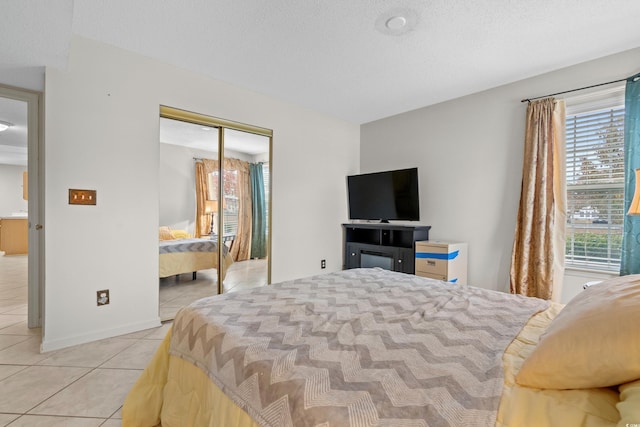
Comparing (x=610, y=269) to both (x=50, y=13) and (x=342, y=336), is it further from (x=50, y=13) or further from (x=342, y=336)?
(x=50, y=13)

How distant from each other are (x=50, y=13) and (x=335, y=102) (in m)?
2.64

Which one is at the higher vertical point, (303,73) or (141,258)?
(303,73)

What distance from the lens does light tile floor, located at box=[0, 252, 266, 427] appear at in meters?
1.46

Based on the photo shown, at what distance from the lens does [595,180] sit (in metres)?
2.58

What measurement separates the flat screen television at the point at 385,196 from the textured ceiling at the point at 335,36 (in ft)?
3.63

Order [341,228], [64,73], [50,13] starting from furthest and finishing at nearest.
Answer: [341,228]
[64,73]
[50,13]

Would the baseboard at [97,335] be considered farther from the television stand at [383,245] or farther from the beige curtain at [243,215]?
the television stand at [383,245]

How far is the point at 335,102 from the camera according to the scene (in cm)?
359

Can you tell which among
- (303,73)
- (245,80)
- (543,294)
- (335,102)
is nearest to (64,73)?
(245,80)

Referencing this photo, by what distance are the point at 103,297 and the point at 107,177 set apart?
1002mm

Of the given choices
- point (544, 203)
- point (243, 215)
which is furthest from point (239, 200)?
point (544, 203)

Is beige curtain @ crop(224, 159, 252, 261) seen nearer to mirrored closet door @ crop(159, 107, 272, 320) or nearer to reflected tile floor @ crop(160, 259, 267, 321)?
mirrored closet door @ crop(159, 107, 272, 320)

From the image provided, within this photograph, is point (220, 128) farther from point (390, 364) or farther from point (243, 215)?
point (390, 364)

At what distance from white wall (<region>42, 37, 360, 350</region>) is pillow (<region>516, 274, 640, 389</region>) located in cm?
282
